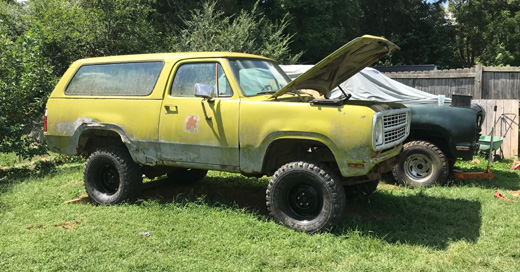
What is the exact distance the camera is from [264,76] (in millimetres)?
5559

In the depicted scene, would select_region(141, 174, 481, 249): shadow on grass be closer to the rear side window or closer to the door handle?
the door handle

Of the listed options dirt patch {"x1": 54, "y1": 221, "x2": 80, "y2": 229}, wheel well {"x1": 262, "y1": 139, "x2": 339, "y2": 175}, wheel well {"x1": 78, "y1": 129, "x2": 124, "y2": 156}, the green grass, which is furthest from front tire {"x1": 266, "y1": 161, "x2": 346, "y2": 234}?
wheel well {"x1": 78, "y1": 129, "x2": 124, "y2": 156}

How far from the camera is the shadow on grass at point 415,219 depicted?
15.1 feet

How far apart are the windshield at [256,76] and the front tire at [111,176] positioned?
6.47ft

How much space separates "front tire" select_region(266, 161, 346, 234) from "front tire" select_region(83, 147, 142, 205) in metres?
2.10

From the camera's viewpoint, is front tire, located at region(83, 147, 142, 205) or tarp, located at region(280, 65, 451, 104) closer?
front tire, located at region(83, 147, 142, 205)

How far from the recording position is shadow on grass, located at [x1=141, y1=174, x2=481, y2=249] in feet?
15.3

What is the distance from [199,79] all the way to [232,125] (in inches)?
34.0

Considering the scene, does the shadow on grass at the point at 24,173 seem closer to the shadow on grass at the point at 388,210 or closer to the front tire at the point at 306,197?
the shadow on grass at the point at 388,210

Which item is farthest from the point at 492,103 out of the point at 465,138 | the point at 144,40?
the point at 144,40

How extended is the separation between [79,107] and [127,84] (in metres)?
0.81

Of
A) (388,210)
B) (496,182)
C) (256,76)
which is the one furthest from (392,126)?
(496,182)

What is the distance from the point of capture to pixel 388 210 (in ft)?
18.2

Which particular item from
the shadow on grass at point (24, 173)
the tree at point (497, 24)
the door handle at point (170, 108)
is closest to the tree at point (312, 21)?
the tree at point (497, 24)
